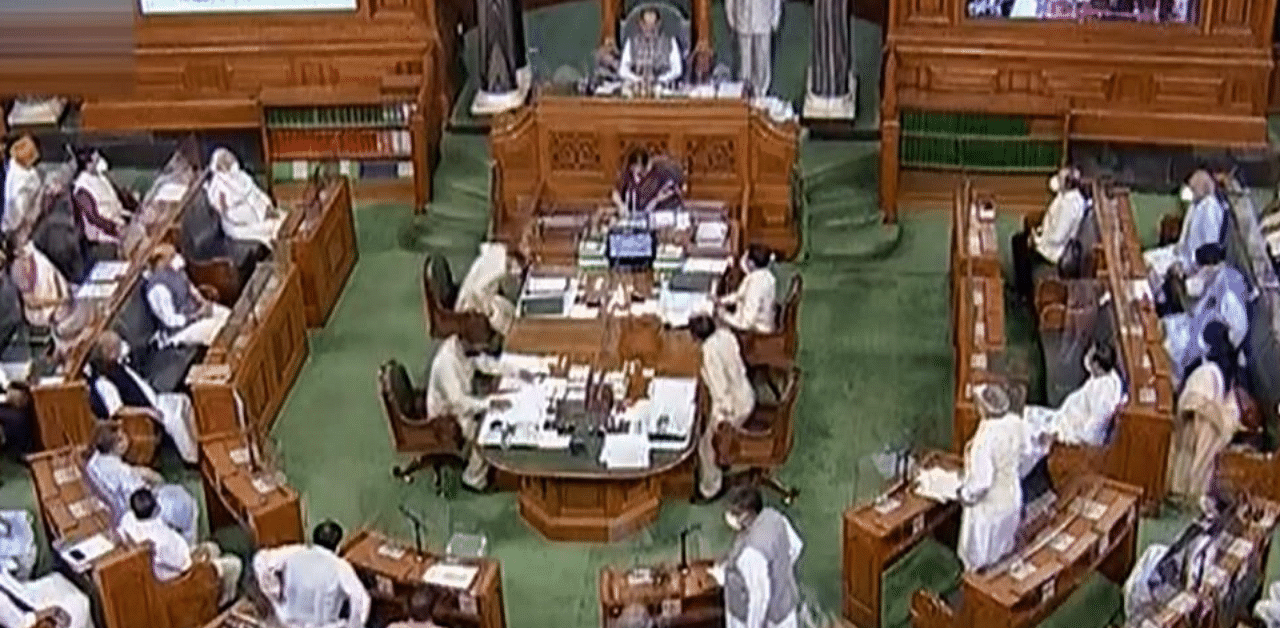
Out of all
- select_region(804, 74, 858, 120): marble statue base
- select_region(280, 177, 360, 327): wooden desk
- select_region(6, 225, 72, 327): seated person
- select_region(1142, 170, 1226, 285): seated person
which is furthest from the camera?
select_region(804, 74, 858, 120): marble statue base

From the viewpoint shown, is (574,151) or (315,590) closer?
(315,590)

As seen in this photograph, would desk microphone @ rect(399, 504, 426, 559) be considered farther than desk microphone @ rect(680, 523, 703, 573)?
Yes

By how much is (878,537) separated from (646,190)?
14.3 feet

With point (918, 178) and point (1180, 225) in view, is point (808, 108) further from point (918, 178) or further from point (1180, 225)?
point (1180, 225)

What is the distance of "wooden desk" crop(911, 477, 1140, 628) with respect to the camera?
1151 centimetres

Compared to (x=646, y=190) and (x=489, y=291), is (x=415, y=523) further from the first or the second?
(x=646, y=190)

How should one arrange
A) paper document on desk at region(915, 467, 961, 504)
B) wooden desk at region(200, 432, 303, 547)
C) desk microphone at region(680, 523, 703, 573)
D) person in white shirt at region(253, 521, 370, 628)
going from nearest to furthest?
1. person in white shirt at region(253, 521, 370, 628)
2. desk microphone at region(680, 523, 703, 573)
3. paper document on desk at region(915, 467, 961, 504)
4. wooden desk at region(200, 432, 303, 547)

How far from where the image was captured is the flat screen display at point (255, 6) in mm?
16922

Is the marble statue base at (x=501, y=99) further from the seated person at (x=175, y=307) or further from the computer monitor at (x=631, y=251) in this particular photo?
the seated person at (x=175, y=307)

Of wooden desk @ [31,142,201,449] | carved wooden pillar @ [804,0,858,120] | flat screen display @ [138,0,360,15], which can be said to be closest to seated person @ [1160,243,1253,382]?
carved wooden pillar @ [804,0,858,120]

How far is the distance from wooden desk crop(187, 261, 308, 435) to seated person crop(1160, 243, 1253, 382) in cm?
570

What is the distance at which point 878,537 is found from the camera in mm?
11992

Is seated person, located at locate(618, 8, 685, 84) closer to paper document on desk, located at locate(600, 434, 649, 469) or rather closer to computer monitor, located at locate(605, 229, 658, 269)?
computer monitor, located at locate(605, 229, 658, 269)

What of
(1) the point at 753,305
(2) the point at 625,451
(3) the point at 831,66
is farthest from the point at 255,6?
(2) the point at 625,451
